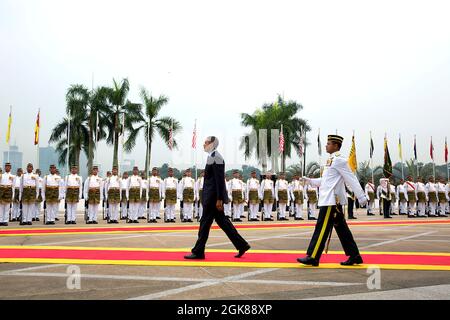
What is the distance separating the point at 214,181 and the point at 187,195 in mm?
10958

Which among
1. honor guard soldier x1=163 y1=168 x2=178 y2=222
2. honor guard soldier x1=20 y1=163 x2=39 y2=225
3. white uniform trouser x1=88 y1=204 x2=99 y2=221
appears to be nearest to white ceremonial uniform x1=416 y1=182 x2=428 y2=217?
honor guard soldier x1=163 y1=168 x2=178 y2=222

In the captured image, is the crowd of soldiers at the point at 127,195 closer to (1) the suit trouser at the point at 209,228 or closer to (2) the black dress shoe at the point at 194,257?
(1) the suit trouser at the point at 209,228

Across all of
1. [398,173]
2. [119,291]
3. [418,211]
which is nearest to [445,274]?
[119,291]

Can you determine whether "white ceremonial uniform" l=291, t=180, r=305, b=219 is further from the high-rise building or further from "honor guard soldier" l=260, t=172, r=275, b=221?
the high-rise building

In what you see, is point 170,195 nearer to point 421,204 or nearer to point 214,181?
point 214,181

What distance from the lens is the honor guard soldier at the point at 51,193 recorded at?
1505 centimetres

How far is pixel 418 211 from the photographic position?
22.5 meters

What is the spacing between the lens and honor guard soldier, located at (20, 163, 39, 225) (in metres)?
→ 14.9

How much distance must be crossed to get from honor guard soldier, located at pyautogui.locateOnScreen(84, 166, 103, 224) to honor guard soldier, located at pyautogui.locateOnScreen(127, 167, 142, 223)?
4.25ft

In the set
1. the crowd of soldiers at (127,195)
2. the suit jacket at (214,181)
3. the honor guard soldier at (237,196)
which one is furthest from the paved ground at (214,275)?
the honor guard soldier at (237,196)

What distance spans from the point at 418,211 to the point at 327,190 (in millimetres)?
18777

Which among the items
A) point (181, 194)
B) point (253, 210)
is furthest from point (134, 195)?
point (253, 210)

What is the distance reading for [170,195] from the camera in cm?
1762

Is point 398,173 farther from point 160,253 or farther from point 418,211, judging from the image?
point 160,253
